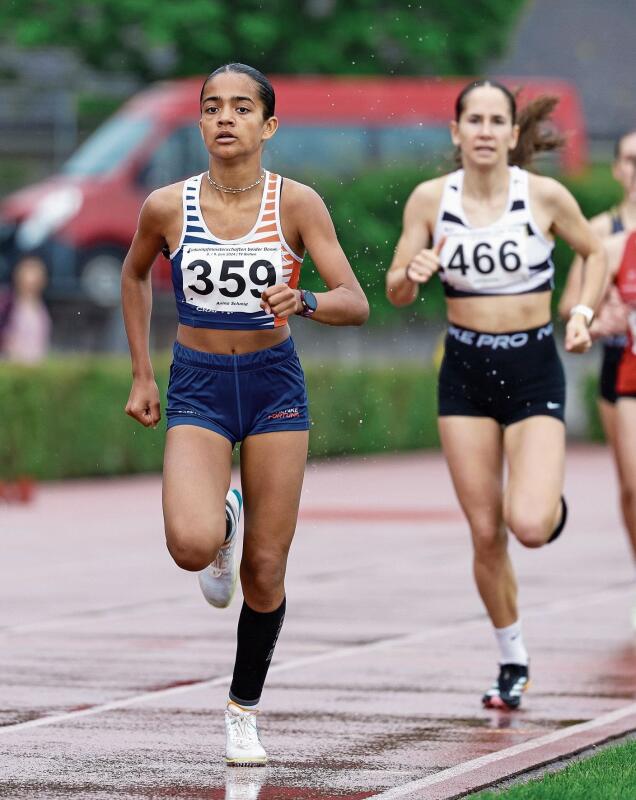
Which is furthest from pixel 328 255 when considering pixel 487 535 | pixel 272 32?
pixel 272 32

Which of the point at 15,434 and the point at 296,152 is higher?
the point at 296,152

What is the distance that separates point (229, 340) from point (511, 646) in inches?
83.5

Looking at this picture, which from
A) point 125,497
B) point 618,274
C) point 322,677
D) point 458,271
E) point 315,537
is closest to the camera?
point 458,271

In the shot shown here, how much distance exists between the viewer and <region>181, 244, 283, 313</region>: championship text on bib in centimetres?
674

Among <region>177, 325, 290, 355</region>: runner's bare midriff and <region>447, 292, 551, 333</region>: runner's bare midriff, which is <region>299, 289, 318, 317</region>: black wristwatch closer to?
<region>177, 325, 290, 355</region>: runner's bare midriff

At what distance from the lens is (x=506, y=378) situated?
8258mm

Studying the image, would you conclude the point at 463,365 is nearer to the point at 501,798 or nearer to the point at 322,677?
the point at 322,677

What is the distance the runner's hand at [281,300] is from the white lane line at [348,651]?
1.97 metres

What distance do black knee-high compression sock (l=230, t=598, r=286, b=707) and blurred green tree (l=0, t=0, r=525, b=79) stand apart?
32837 millimetres

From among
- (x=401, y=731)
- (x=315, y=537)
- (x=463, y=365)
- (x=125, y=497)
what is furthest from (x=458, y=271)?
(x=125, y=497)

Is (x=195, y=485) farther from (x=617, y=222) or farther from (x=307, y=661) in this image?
(x=617, y=222)

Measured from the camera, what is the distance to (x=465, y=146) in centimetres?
834

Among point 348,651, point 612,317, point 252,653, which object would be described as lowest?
point 348,651

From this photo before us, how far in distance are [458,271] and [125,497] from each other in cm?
1241
